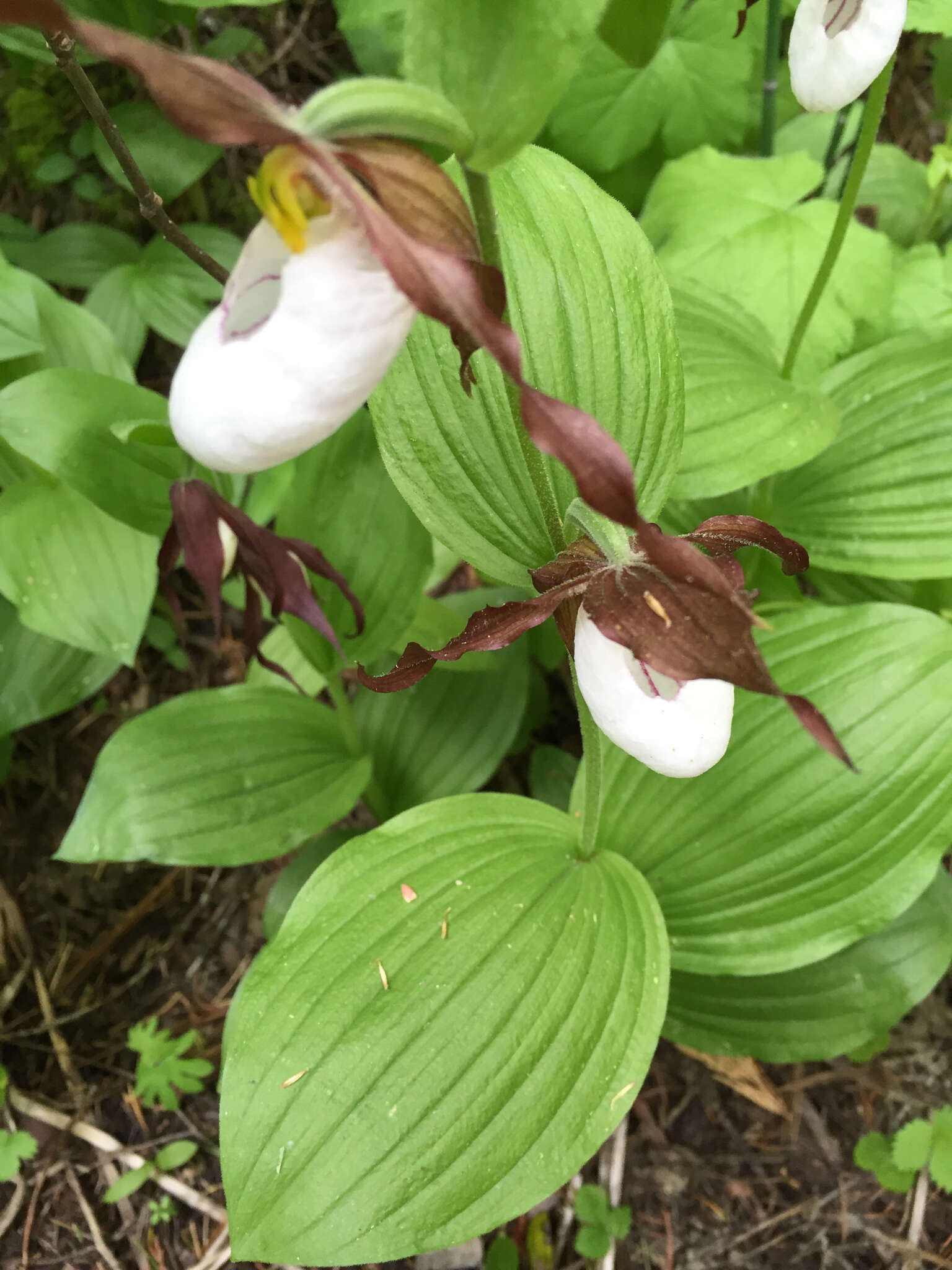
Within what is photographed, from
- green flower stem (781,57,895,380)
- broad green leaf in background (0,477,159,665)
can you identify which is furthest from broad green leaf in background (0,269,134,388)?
green flower stem (781,57,895,380)

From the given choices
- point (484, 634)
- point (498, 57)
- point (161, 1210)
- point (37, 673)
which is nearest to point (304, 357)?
point (498, 57)

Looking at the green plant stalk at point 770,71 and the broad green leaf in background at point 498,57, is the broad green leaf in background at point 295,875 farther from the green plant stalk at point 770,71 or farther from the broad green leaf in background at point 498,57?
the green plant stalk at point 770,71

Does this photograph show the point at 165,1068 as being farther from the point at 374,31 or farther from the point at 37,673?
the point at 374,31

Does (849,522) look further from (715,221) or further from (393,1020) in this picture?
(393,1020)

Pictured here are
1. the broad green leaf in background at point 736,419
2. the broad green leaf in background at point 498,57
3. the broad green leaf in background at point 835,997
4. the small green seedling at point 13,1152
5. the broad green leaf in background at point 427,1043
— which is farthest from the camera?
the small green seedling at point 13,1152

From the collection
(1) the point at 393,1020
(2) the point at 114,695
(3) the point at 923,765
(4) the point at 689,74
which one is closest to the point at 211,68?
(1) the point at 393,1020

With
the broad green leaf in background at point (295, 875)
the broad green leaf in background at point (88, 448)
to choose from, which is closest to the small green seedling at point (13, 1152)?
the broad green leaf in background at point (295, 875)
